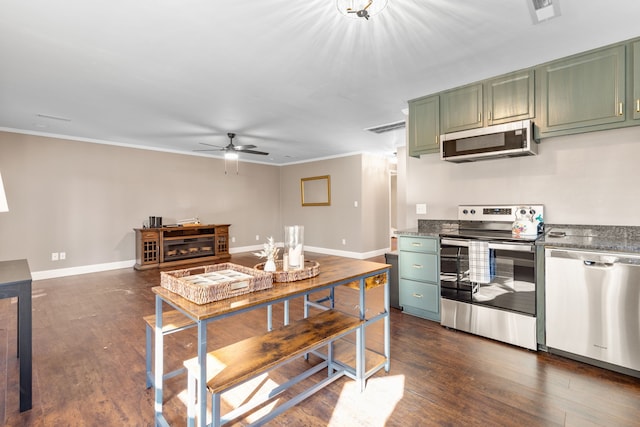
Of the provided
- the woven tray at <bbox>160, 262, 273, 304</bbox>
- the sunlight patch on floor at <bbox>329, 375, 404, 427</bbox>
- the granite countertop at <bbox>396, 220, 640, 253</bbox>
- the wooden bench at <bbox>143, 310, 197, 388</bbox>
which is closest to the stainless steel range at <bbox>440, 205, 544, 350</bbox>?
the granite countertop at <bbox>396, 220, 640, 253</bbox>

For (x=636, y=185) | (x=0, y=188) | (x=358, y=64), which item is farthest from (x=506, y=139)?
(x=0, y=188)

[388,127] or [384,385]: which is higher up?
[388,127]

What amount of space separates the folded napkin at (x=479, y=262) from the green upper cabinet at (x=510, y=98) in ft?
4.00

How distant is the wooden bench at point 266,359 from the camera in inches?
51.9

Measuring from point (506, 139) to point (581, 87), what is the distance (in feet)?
2.12

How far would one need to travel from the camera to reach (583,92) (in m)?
2.52

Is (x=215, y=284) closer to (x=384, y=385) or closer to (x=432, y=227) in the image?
(x=384, y=385)

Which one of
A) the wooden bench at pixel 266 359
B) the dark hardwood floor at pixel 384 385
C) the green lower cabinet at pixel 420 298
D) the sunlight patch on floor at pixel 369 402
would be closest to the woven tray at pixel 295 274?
the wooden bench at pixel 266 359

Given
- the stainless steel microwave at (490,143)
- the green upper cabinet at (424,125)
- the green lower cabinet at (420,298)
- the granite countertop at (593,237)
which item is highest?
the green upper cabinet at (424,125)

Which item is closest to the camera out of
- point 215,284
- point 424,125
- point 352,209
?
point 215,284

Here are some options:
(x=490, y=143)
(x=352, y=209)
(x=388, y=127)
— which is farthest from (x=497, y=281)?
(x=352, y=209)

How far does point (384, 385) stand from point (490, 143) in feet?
7.49

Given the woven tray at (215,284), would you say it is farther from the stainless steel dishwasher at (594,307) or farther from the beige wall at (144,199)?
the beige wall at (144,199)

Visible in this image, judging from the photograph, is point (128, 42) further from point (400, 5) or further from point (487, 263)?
point (487, 263)
